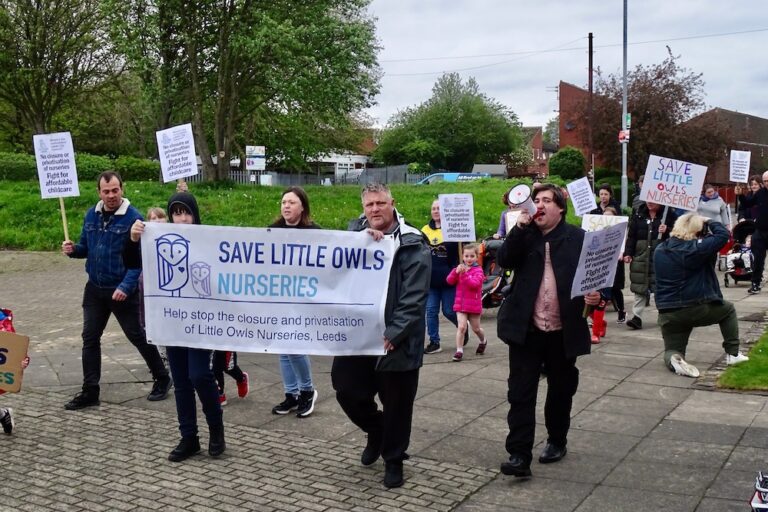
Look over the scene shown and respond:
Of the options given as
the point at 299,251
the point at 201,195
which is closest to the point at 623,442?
the point at 299,251

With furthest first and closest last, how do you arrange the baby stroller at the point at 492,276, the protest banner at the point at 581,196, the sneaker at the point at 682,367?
the protest banner at the point at 581,196
the baby stroller at the point at 492,276
the sneaker at the point at 682,367

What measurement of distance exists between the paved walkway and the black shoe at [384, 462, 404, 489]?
0.06 metres

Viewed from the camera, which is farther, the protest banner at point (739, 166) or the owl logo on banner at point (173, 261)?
the protest banner at point (739, 166)

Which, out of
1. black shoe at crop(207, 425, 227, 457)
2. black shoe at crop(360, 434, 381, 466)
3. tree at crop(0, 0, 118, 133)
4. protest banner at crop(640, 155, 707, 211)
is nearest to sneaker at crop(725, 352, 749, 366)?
protest banner at crop(640, 155, 707, 211)

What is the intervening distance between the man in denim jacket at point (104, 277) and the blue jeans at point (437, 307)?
10.8 feet

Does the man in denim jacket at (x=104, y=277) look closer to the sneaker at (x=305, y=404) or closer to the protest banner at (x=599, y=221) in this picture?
the sneaker at (x=305, y=404)

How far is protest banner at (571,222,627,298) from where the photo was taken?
5.47 meters

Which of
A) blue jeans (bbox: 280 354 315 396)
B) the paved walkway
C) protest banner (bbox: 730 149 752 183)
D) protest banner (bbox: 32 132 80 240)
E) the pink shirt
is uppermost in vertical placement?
protest banner (bbox: 32 132 80 240)

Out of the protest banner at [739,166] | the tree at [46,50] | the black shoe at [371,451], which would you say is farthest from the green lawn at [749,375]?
the tree at [46,50]

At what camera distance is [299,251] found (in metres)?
5.78

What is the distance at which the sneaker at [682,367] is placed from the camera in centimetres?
824

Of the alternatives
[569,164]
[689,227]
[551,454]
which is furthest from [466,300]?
[569,164]

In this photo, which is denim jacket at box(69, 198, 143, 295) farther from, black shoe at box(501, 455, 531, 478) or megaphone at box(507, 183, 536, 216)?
black shoe at box(501, 455, 531, 478)

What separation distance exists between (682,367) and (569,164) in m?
35.5
